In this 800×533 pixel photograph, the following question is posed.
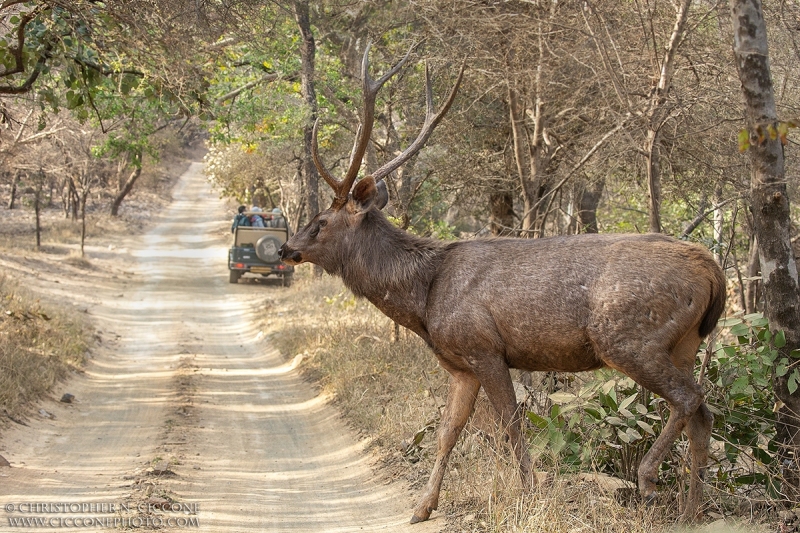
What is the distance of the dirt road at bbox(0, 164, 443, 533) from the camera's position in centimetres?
680

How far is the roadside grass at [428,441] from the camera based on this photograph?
558 centimetres

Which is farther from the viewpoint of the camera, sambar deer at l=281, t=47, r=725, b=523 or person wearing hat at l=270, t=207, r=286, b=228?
person wearing hat at l=270, t=207, r=286, b=228

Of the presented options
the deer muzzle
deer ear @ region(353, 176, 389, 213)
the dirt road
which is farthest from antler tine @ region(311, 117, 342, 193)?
the dirt road

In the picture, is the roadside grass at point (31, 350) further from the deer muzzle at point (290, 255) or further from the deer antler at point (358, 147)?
the deer antler at point (358, 147)

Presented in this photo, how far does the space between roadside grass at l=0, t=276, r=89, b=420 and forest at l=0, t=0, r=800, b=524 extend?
3.15 meters

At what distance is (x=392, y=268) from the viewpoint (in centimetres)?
667

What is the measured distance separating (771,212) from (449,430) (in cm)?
278

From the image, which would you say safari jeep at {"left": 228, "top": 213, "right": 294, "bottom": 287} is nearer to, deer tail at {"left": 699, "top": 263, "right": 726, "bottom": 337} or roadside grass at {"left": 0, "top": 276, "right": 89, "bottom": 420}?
roadside grass at {"left": 0, "top": 276, "right": 89, "bottom": 420}

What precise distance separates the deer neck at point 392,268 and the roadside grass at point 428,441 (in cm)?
116

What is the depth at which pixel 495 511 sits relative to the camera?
5781 mm

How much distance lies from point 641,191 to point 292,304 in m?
10.5

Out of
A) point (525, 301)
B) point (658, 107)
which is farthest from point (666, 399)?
point (658, 107)

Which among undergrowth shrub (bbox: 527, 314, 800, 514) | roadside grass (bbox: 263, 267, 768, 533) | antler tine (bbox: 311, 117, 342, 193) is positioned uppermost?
antler tine (bbox: 311, 117, 342, 193)

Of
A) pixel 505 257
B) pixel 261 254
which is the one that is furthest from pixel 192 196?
pixel 505 257
